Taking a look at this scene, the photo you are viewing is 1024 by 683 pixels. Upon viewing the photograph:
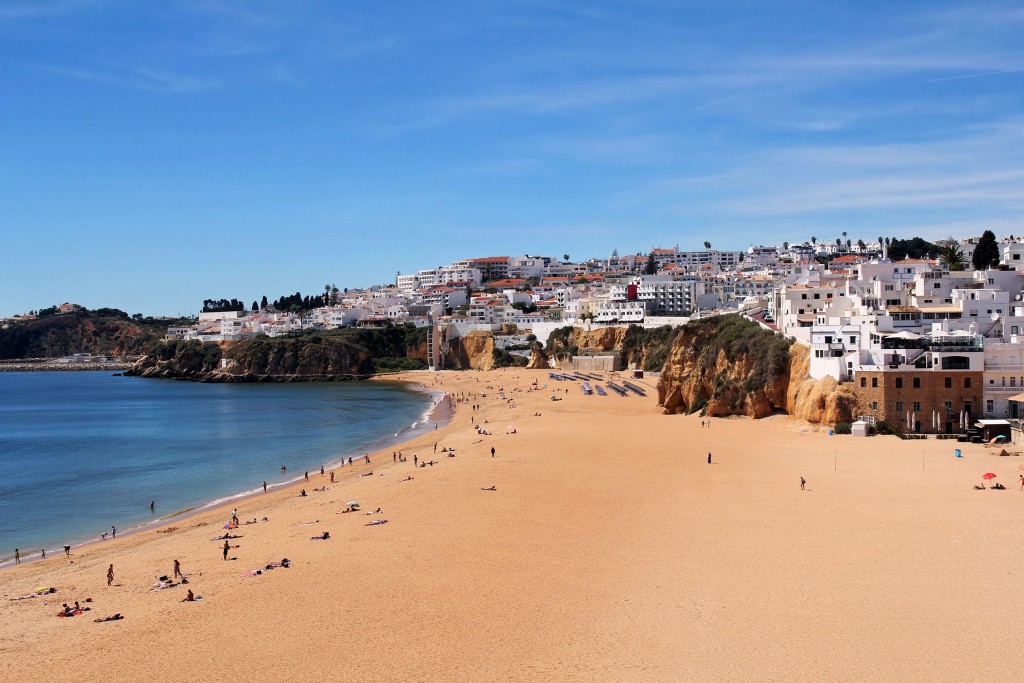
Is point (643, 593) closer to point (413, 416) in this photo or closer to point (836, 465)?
point (836, 465)

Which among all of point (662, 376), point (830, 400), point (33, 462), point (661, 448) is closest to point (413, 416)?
point (662, 376)

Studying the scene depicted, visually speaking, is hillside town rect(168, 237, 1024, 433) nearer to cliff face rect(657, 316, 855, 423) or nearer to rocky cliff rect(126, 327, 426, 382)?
cliff face rect(657, 316, 855, 423)

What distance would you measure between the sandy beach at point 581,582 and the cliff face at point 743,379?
457 cm

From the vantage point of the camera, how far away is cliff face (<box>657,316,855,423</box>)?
31156 mm

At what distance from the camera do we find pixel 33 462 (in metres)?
36.4

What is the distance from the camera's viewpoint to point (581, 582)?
15070 mm

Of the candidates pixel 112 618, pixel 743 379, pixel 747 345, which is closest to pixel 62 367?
pixel 747 345

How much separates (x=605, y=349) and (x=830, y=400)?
146 feet

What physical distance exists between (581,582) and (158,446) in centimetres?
3097

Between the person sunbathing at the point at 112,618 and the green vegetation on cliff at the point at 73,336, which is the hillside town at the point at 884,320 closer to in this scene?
the person sunbathing at the point at 112,618

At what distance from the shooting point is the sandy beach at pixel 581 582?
1191cm

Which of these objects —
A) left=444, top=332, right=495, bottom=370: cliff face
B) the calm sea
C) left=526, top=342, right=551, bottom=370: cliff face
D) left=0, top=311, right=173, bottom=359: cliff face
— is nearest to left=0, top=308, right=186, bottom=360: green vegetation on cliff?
left=0, top=311, right=173, bottom=359: cliff face

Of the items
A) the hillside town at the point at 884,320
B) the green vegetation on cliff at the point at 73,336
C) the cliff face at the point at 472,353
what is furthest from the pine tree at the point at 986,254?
the green vegetation on cliff at the point at 73,336

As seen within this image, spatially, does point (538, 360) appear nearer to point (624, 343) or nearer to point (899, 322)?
point (624, 343)
